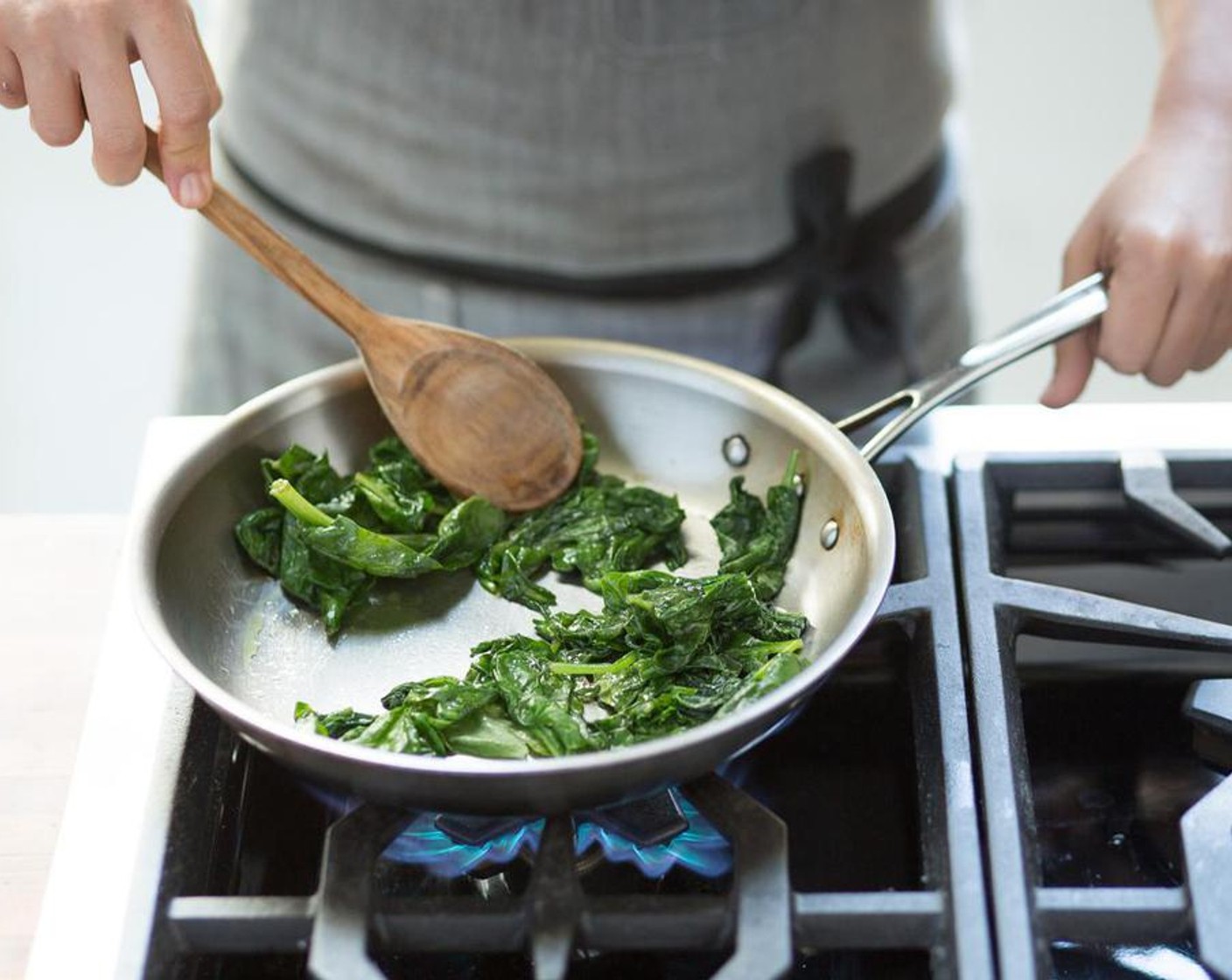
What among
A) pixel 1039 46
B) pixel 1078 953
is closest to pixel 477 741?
pixel 1078 953

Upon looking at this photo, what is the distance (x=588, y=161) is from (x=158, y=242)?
8.14ft

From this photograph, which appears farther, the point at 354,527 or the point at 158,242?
the point at 158,242

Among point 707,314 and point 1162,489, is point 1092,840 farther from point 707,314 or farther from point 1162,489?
point 707,314

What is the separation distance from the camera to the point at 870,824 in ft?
3.79

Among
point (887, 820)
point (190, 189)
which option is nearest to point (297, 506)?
point (190, 189)

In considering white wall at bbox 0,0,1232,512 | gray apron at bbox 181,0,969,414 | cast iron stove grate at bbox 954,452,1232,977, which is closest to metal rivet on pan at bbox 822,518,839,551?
cast iron stove grate at bbox 954,452,1232,977

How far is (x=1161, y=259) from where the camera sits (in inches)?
54.6

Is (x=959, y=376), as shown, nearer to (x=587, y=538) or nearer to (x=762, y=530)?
(x=762, y=530)

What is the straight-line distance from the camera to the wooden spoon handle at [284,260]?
4.33ft

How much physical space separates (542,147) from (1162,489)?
0.79 metres

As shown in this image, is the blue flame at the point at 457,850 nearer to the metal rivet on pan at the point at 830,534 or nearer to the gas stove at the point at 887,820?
the gas stove at the point at 887,820

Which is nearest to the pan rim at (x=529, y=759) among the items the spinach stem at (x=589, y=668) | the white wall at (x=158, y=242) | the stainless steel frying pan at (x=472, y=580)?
the stainless steel frying pan at (x=472, y=580)

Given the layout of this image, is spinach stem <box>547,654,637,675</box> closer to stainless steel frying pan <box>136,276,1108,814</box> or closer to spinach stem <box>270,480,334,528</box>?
stainless steel frying pan <box>136,276,1108,814</box>

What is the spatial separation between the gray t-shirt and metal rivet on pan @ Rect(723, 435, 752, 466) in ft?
1.41
